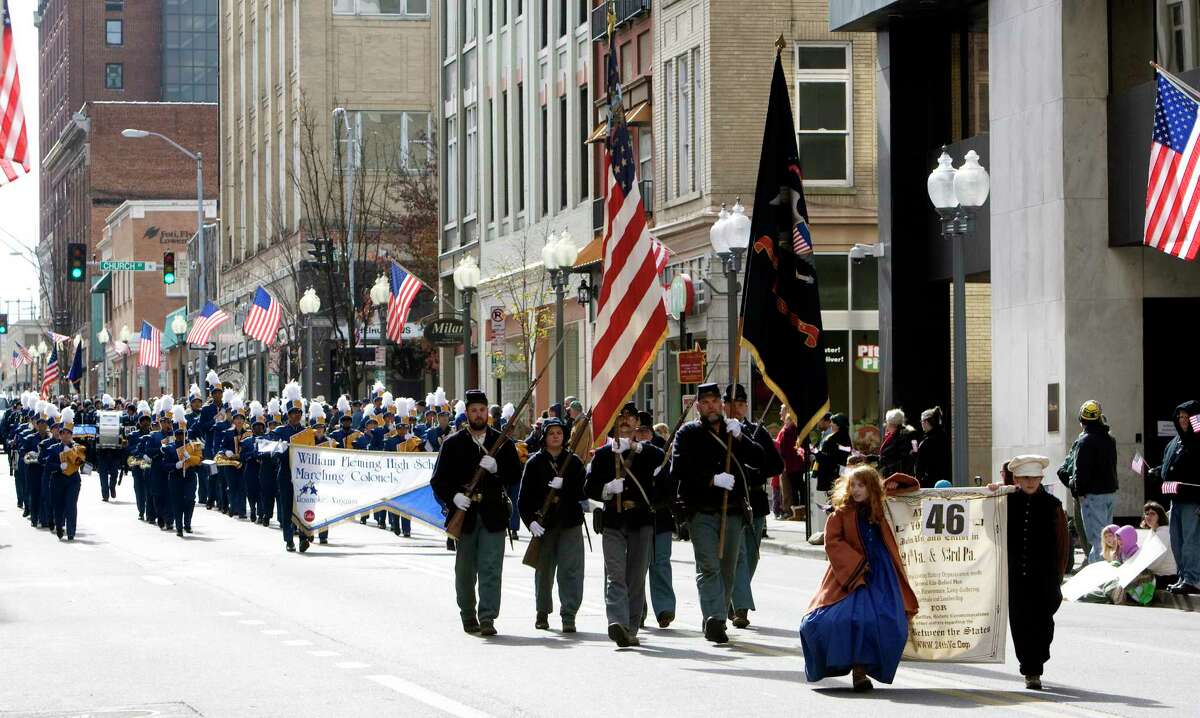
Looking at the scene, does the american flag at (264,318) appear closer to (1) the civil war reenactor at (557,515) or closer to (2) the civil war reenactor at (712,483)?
(1) the civil war reenactor at (557,515)

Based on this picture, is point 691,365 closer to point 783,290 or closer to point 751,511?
point 783,290

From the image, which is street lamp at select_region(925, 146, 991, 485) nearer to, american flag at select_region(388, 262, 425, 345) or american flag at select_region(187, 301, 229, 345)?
american flag at select_region(388, 262, 425, 345)

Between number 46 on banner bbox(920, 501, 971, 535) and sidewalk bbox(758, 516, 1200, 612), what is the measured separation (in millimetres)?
5138

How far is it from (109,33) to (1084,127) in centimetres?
12405

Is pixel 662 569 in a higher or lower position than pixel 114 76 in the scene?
lower

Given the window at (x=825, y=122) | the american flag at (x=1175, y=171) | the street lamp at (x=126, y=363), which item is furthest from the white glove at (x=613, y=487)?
the street lamp at (x=126, y=363)

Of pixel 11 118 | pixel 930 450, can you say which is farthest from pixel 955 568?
pixel 11 118

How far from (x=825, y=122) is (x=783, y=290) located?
68.5ft

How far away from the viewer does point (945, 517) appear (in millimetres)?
13828

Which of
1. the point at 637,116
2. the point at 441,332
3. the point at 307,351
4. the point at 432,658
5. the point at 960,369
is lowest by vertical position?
the point at 432,658

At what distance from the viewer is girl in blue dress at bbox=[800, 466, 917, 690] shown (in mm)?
12469

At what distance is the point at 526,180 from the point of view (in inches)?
2094

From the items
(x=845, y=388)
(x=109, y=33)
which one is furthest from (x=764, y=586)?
(x=109, y=33)

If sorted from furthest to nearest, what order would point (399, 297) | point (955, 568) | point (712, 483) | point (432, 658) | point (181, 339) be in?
1. point (181, 339)
2. point (399, 297)
3. point (712, 483)
4. point (432, 658)
5. point (955, 568)
